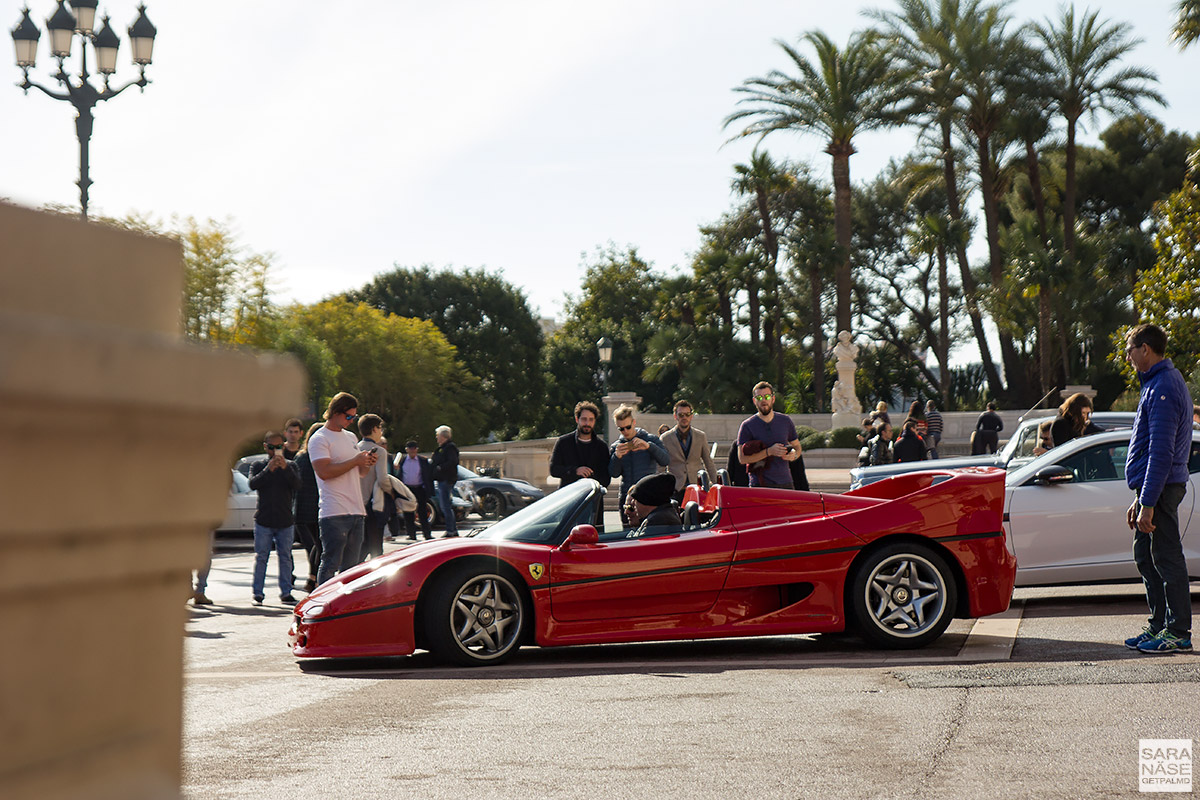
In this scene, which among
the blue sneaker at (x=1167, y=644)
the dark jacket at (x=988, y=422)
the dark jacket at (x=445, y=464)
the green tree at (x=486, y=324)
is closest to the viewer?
the blue sneaker at (x=1167, y=644)

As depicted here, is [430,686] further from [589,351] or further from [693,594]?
[589,351]

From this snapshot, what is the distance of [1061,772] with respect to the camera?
14.8 ft

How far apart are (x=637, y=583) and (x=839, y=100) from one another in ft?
115

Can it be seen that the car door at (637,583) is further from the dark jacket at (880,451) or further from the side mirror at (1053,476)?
the dark jacket at (880,451)

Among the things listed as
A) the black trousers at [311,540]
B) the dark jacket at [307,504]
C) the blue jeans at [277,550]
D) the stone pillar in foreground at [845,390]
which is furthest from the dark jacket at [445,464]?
the stone pillar in foreground at [845,390]

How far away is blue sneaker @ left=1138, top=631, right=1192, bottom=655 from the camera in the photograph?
7.22m

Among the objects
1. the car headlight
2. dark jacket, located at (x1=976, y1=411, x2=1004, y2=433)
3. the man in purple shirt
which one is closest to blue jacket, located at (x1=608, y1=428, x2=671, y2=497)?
the man in purple shirt

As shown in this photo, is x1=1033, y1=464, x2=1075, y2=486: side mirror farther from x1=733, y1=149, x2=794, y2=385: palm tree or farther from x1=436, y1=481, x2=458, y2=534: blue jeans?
x1=733, y1=149, x2=794, y2=385: palm tree

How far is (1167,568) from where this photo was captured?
289 inches

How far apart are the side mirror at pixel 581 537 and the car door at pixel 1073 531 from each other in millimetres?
3790

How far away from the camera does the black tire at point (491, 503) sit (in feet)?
79.2

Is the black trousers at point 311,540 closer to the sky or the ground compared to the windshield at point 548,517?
closer to the ground

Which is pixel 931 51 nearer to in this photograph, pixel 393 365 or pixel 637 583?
pixel 393 365

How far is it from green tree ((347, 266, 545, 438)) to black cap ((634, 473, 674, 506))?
55744mm
